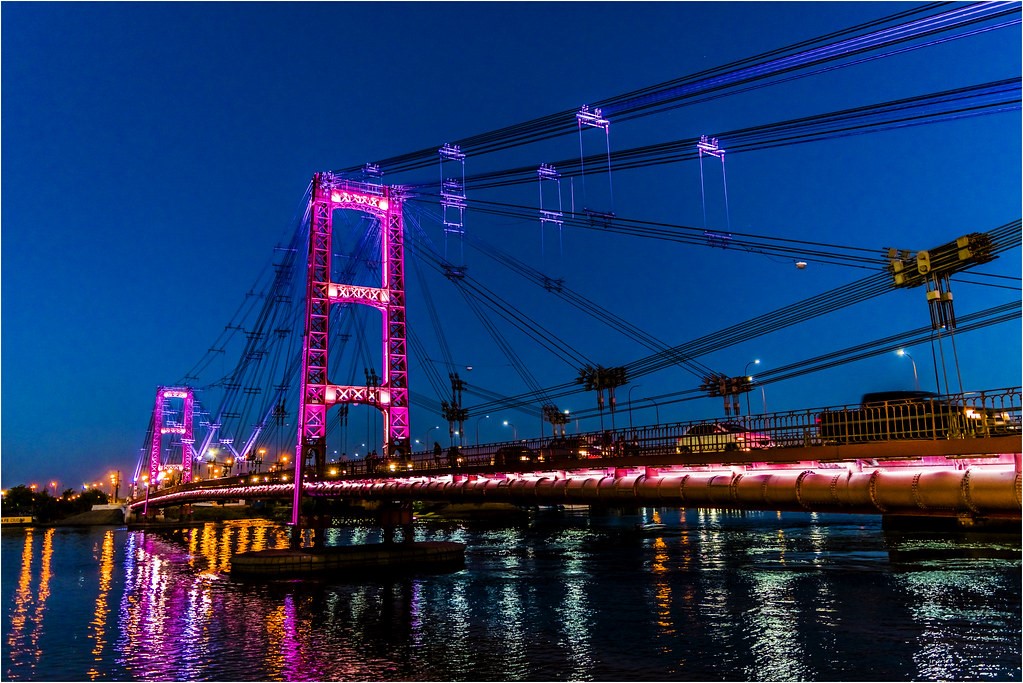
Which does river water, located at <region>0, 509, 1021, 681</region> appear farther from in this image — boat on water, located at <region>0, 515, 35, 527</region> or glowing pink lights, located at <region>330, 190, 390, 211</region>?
boat on water, located at <region>0, 515, 35, 527</region>

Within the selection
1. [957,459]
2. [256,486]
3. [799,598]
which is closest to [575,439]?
[799,598]

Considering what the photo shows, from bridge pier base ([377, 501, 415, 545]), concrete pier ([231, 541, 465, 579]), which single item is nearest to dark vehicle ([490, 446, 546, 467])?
concrete pier ([231, 541, 465, 579])

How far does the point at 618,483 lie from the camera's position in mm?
32438

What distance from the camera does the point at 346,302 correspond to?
6625 cm

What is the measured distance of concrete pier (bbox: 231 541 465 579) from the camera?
54875mm

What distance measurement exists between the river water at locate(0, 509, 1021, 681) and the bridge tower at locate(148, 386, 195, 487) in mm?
100033

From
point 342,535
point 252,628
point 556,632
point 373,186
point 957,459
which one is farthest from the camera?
point 342,535

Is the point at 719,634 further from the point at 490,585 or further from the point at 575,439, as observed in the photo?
the point at 490,585

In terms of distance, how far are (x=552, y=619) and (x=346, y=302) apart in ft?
121

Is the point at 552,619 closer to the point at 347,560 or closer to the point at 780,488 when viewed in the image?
the point at 780,488

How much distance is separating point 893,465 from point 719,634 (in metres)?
14.2

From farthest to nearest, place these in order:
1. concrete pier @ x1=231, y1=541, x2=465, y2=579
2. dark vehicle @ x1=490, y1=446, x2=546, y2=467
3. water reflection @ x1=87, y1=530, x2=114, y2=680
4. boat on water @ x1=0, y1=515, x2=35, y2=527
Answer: boat on water @ x1=0, y1=515, x2=35, y2=527 < concrete pier @ x1=231, y1=541, x2=465, y2=579 < dark vehicle @ x1=490, y1=446, x2=546, y2=467 < water reflection @ x1=87, y1=530, x2=114, y2=680

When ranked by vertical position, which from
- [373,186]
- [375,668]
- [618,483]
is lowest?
[375,668]

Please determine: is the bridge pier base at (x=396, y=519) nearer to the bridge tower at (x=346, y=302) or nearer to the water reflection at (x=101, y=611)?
the bridge tower at (x=346, y=302)
